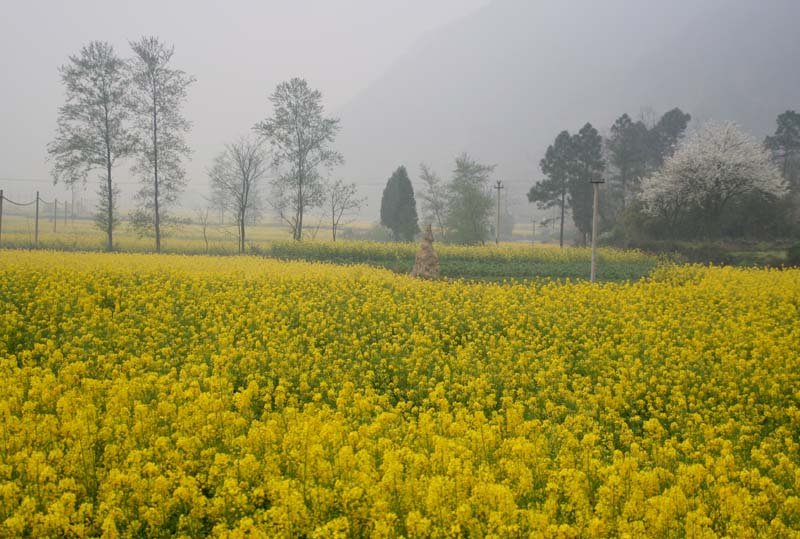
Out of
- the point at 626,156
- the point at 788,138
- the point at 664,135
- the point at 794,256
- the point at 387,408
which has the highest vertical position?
the point at 664,135

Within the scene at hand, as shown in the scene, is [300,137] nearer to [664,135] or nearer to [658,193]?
[658,193]

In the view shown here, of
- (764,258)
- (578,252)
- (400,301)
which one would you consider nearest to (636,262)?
(578,252)

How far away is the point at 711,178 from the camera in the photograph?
40.8m

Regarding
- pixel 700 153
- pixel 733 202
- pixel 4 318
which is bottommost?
pixel 4 318

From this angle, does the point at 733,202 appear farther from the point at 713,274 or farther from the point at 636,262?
the point at 713,274

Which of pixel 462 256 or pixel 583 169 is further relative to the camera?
pixel 583 169

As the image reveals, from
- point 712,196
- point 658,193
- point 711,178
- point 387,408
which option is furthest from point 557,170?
point 387,408

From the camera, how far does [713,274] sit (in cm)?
2302

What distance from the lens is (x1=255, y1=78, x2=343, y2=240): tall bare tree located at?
1609 inches

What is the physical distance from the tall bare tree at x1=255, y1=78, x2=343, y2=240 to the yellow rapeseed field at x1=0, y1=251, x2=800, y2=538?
930 inches

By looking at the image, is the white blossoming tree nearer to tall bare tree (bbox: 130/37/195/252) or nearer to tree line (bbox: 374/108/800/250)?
tree line (bbox: 374/108/800/250)

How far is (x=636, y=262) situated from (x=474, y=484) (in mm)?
33812

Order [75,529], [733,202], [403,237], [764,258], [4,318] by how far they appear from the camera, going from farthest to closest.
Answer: [403,237] < [733,202] < [764,258] < [4,318] < [75,529]

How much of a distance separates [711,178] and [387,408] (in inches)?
1560
